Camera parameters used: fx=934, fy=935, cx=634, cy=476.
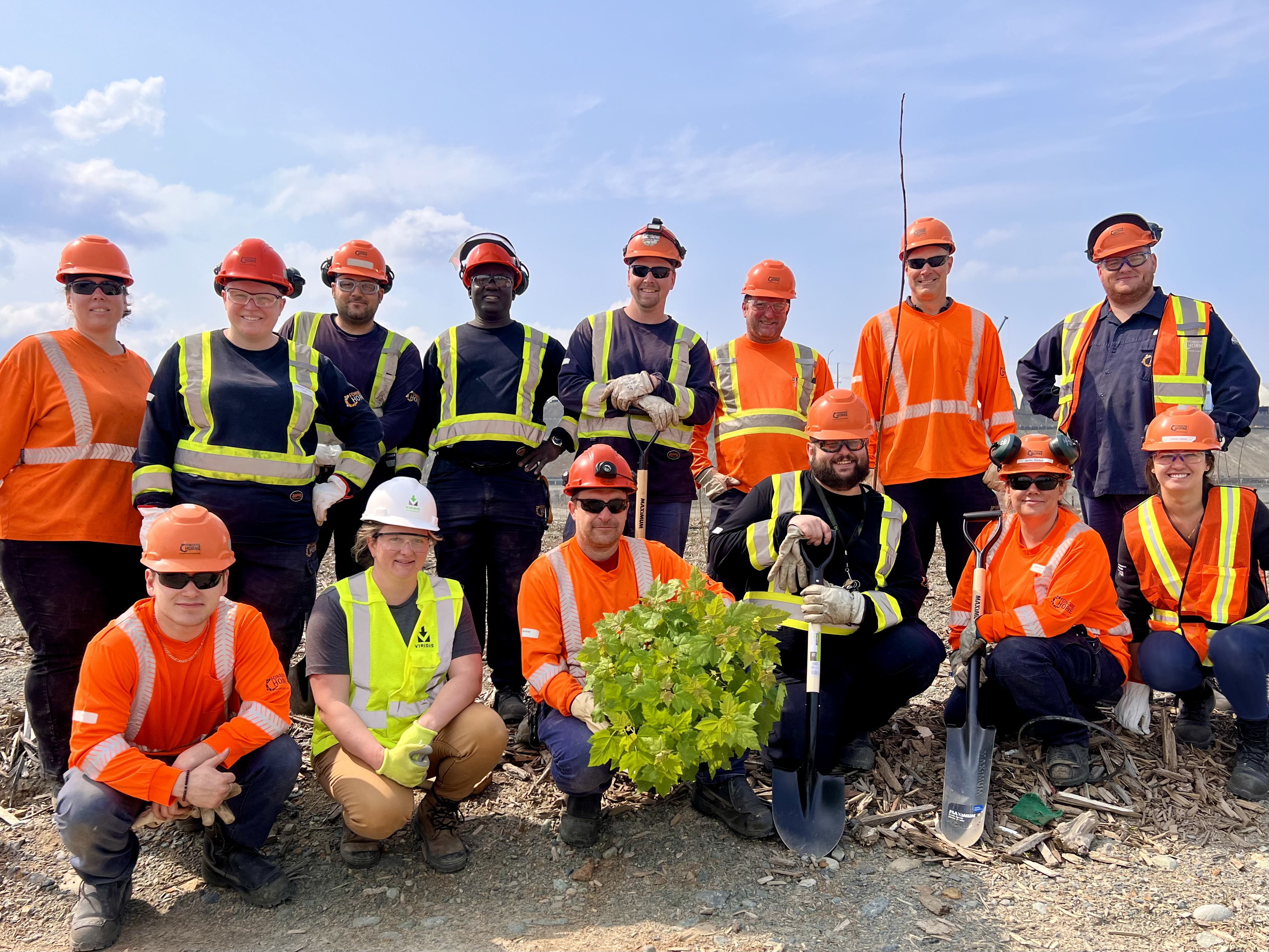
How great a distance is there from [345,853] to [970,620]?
3.35m

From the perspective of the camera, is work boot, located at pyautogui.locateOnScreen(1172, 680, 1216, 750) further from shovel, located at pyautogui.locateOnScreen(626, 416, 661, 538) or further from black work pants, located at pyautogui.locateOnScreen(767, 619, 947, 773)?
shovel, located at pyautogui.locateOnScreen(626, 416, 661, 538)

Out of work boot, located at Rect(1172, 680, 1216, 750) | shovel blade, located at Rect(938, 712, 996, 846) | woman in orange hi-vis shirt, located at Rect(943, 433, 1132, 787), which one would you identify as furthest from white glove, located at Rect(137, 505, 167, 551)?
work boot, located at Rect(1172, 680, 1216, 750)

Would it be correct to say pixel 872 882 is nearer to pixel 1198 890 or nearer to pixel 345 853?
pixel 1198 890

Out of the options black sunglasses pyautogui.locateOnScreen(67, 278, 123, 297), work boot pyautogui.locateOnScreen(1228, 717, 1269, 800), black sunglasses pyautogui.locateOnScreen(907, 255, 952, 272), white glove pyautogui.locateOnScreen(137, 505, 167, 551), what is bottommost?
work boot pyautogui.locateOnScreen(1228, 717, 1269, 800)

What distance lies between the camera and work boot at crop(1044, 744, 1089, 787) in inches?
183

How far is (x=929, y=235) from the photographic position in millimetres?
5637

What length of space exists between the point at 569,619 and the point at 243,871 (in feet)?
5.65

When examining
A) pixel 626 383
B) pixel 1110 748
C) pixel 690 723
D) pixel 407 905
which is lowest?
pixel 407 905

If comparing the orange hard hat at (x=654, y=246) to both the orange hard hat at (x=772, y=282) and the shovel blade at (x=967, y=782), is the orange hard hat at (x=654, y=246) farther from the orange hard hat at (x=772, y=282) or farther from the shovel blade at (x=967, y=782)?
the shovel blade at (x=967, y=782)

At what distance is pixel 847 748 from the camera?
4.85 metres

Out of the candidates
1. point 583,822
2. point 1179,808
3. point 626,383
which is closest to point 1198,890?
point 1179,808

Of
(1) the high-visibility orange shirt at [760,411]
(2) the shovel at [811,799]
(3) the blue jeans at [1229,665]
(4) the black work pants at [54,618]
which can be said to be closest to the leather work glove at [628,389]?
(1) the high-visibility orange shirt at [760,411]

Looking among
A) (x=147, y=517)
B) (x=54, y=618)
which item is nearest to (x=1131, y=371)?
(x=147, y=517)

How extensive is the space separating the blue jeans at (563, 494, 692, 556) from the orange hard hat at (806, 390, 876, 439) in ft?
3.41
